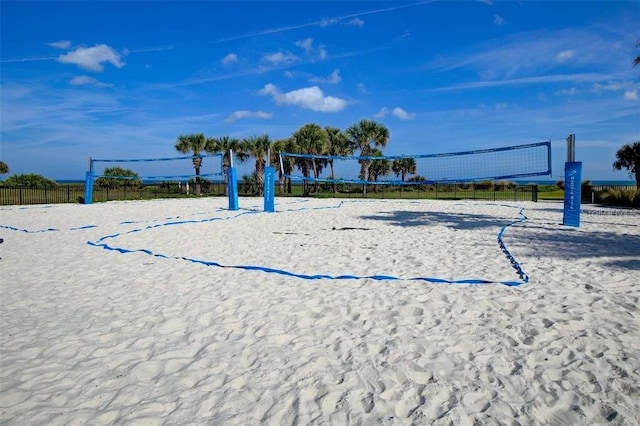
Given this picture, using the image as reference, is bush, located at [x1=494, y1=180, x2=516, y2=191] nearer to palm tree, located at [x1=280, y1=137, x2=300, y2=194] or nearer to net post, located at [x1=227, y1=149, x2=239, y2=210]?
palm tree, located at [x1=280, y1=137, x2=300, y2=194]

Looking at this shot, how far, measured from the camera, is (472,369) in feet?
7.71

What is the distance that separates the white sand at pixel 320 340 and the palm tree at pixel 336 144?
1007 inches

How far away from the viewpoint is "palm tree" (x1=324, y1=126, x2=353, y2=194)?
3057 cm

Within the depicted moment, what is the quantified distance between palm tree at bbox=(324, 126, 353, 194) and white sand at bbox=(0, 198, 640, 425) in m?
25.6

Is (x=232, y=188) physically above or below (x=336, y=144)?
below

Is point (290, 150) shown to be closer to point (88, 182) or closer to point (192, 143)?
point (192, 143)

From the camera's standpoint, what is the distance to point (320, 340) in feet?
9.14

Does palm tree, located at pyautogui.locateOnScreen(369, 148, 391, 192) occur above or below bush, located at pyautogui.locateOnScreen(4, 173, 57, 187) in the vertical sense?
above

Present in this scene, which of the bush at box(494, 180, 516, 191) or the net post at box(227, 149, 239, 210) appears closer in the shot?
the net post at box(227, 149, 239, 210)

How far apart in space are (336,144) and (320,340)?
29.3 metres

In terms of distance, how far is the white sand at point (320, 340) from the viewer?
6.58 ft

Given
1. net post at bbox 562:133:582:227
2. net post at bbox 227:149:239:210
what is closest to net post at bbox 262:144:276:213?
net post at bbox 227:149:239:210

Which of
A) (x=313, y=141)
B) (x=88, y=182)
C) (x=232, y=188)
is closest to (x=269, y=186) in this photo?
(x=232, y=188)

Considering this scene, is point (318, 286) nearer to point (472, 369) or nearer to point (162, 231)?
point (472, 369)
